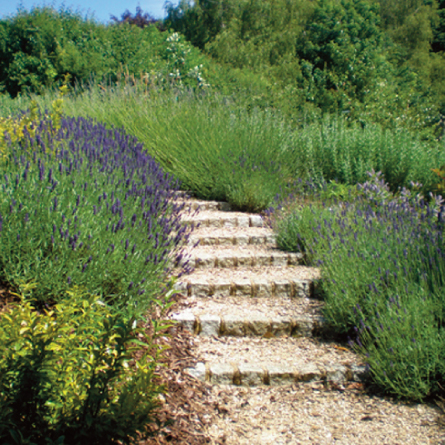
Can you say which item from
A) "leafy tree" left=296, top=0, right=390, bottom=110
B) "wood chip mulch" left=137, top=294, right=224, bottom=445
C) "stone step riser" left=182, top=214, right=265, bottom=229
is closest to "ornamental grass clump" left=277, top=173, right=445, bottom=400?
"stone step riser" left=182, top=214, right=265, bottom=229

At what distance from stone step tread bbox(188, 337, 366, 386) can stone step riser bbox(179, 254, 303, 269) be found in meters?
1.17

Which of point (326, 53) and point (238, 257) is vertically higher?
point (326, 53)

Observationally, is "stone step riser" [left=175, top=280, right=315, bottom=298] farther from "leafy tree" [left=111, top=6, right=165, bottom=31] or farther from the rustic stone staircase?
"leafy tree" [left=111, top=6, right=165, bottom=31]

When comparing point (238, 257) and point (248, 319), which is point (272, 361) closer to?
point (248, 319)

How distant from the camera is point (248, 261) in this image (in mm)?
4957

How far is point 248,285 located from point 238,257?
597mm

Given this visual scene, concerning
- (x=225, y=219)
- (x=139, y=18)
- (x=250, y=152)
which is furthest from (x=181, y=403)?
(x=139, y=18)

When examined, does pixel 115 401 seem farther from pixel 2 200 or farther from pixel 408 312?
pixel 408 312

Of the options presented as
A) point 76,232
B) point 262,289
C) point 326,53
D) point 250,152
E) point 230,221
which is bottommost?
point 262,289

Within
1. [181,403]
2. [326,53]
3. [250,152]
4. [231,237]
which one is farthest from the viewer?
[326,53]

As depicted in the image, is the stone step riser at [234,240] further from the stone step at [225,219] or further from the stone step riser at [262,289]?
the stone step riser at [262,289]

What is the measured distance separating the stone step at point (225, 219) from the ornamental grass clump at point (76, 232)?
6.15 ft

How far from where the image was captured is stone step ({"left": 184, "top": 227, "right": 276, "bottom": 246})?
541cm

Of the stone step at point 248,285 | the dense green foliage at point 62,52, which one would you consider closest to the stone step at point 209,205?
the stone step at point 248,285
